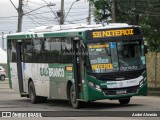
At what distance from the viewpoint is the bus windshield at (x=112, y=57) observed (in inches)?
793

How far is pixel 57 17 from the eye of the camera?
5478 cm

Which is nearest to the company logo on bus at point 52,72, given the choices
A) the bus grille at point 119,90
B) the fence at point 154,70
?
the bus grille at point 119,90

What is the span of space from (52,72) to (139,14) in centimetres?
1832

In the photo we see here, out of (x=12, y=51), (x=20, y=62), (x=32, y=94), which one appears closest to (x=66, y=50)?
(x=32, y=94)

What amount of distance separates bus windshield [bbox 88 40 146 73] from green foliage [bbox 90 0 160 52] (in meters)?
17.7

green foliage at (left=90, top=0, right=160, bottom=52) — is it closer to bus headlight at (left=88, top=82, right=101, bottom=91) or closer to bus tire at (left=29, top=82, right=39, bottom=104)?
bus tire at (left=29, top=82, right=39, bottom=104)

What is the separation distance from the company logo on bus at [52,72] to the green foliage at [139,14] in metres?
15.6

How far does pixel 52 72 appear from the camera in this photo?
75.5 ft

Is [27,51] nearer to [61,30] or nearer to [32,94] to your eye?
[32,94]

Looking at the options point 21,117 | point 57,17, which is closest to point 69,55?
point 21,117

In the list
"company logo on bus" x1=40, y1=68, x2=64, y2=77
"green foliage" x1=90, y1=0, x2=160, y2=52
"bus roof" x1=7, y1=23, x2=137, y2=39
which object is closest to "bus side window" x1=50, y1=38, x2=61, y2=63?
"bus roof" x1=7, y1=23, x2=137, y2=39

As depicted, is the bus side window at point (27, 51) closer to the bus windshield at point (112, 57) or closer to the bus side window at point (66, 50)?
the bus side window at point (66, 50)

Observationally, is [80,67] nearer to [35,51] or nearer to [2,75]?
[35,51]

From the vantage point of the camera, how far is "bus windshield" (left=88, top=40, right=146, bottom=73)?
20.1 m
